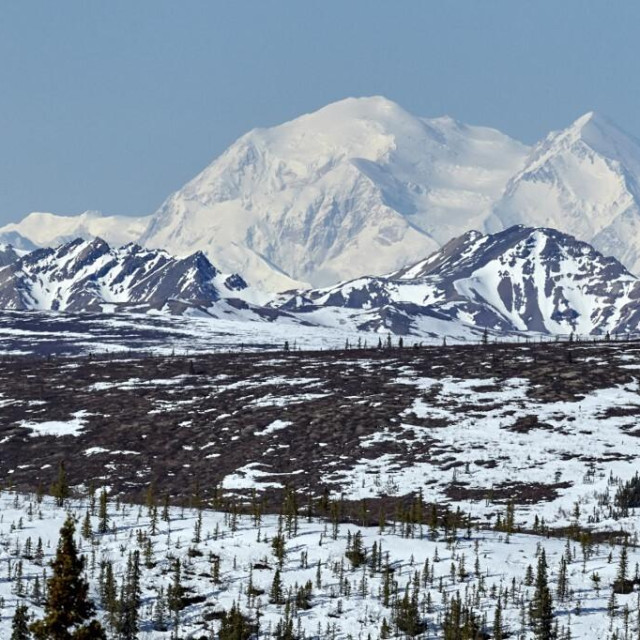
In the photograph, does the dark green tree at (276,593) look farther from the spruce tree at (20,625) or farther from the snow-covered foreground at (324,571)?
the spruce tree at (20,625)

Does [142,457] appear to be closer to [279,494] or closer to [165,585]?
[279,494]

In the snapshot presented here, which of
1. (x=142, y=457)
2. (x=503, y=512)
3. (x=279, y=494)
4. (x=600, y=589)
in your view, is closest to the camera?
(x=600, y=589)

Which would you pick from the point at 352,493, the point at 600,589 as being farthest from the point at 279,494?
the point at 600,589

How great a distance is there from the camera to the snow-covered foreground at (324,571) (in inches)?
2618

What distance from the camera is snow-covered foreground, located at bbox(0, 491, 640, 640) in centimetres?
6650

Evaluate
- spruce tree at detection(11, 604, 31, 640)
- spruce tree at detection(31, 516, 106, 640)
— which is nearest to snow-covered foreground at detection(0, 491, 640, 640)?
spruce tree at detection(11, 604, 31, 640)

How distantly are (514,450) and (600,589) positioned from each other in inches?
2814

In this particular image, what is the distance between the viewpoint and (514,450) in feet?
464

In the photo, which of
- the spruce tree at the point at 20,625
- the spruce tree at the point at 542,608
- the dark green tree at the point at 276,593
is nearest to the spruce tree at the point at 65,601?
the spruce tree at the point at 20,625

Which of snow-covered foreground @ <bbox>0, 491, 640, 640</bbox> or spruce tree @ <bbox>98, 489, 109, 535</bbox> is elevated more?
spruce tree @ <bbox>98, 489, 109, 535</bbox>

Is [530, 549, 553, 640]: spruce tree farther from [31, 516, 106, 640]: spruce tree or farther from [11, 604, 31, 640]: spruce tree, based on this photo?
[31, 516, 106, 640]: spruce tree

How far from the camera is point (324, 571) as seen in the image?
236ft

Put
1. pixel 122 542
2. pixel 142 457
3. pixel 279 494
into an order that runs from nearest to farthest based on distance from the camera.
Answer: pixel 122 542 < pixel 279 494 < pixel 142 457

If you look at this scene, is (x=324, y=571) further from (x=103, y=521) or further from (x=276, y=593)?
(x=103, y=521)
